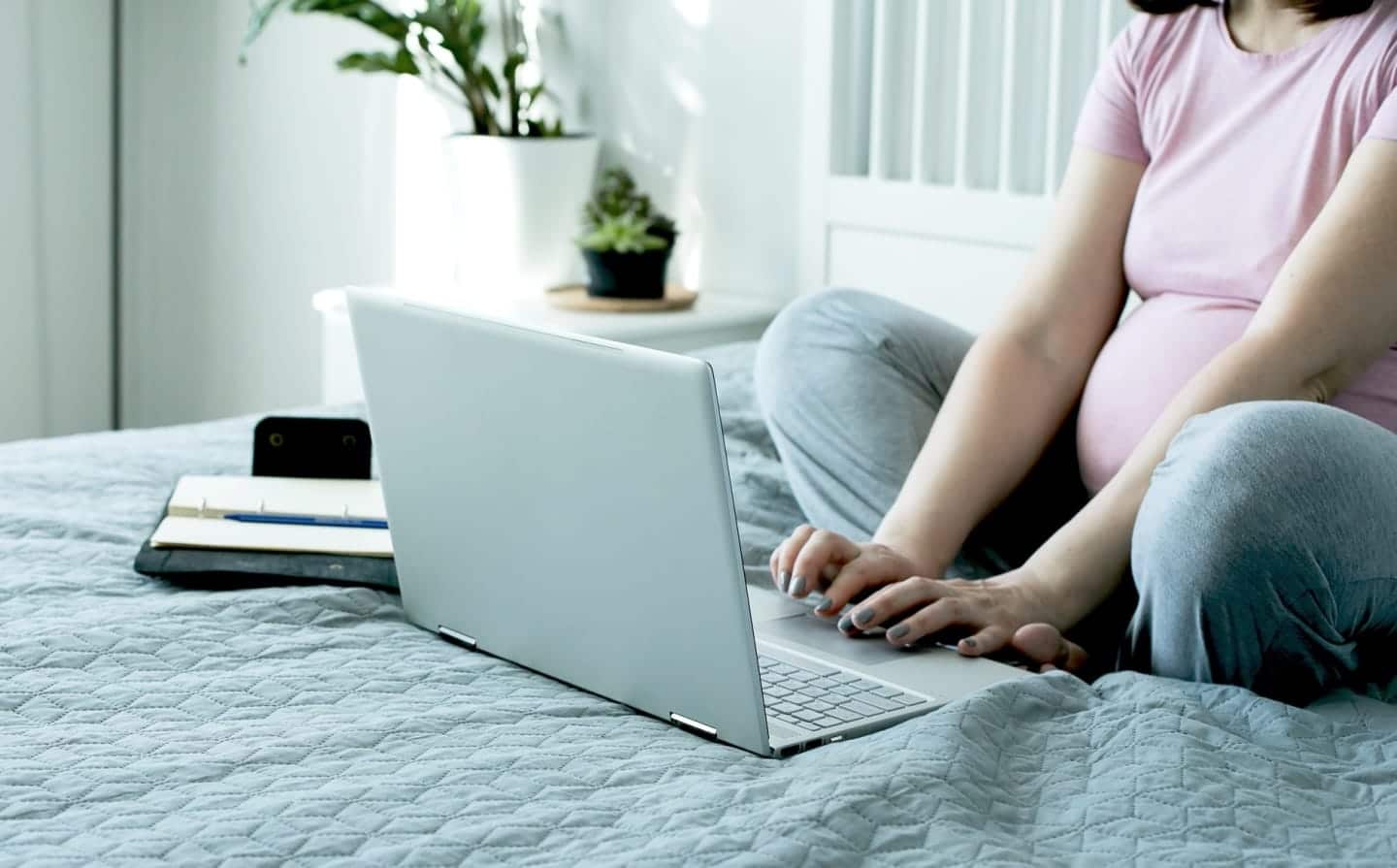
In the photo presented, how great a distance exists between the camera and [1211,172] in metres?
1.29

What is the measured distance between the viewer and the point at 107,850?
2.30 ft

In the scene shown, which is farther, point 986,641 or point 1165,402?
point 1165,402

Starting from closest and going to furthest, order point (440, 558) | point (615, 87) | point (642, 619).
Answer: point (642, 619) < point (440, 558) < point (615, 87)

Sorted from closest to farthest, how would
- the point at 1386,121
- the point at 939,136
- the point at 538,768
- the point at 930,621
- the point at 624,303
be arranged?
the point at 538,768
the point at 930,621
the point at 1386,121
the point at 939,136
the point at 624,303

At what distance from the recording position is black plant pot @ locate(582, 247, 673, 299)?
223cm

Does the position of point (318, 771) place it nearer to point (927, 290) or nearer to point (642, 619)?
point (642, 619)

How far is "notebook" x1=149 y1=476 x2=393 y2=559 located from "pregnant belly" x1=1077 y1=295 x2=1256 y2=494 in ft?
1.75

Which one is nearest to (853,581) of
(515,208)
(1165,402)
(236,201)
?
(1165,402)

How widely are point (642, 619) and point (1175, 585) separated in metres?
0.31

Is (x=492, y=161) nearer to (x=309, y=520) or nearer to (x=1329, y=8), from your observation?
(x=309, y=520)

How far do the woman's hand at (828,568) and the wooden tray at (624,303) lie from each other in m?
1.22

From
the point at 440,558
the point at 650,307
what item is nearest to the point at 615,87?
the point at 650,307

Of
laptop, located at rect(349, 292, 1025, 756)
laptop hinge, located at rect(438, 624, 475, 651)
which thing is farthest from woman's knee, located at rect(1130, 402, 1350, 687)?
laptop hinge, located at rect(438, 624, 475, 651)

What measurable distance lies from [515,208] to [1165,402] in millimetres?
1289
